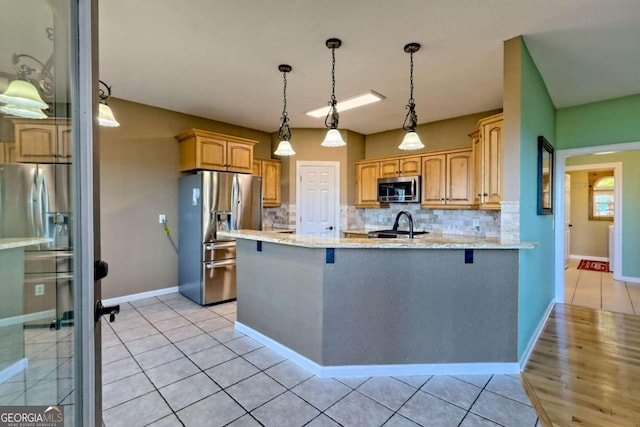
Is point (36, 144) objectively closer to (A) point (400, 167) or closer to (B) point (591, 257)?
(A) point (400, 167)

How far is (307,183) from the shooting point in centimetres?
536

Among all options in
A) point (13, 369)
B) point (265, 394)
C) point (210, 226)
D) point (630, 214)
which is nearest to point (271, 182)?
point (210, 226)

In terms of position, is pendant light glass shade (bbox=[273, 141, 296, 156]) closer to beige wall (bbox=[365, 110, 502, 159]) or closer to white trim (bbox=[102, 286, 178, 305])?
beige wall (bbox=[365, 110, 502, 159])

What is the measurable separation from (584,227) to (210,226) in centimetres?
848

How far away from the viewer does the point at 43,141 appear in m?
0.90

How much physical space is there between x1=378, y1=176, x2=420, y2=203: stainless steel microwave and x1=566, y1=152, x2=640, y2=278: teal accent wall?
376 centimetres

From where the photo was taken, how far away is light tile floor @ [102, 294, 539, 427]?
1.79 metres

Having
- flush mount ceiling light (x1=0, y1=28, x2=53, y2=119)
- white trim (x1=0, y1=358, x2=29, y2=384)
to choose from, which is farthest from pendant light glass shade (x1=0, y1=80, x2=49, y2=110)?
white trim (x1=0, y1=358, x2=29, y2=384)

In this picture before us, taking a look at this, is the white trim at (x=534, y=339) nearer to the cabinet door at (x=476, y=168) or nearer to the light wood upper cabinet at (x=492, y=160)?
the light wood upper cabinet at (x=492, y=160)

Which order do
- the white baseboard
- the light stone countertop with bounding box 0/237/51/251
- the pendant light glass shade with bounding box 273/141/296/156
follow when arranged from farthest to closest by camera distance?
the white baseboard < the pendant light glass shade with bounding box 273/141/296/156 < the light stone countertop with bounding box 0/237/51/251

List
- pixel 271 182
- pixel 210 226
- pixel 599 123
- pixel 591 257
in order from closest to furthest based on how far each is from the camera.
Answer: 1. pixel 599 123
2. pixel 210 226
3. pixel 271 182
4. pixel 591 257

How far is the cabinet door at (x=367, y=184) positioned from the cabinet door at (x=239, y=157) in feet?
6.53

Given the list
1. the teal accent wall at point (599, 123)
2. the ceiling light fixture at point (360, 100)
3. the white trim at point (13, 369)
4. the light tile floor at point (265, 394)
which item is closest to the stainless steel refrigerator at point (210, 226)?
the light tile floor at point (265, 394)

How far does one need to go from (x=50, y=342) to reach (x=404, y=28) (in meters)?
A: 2.75
